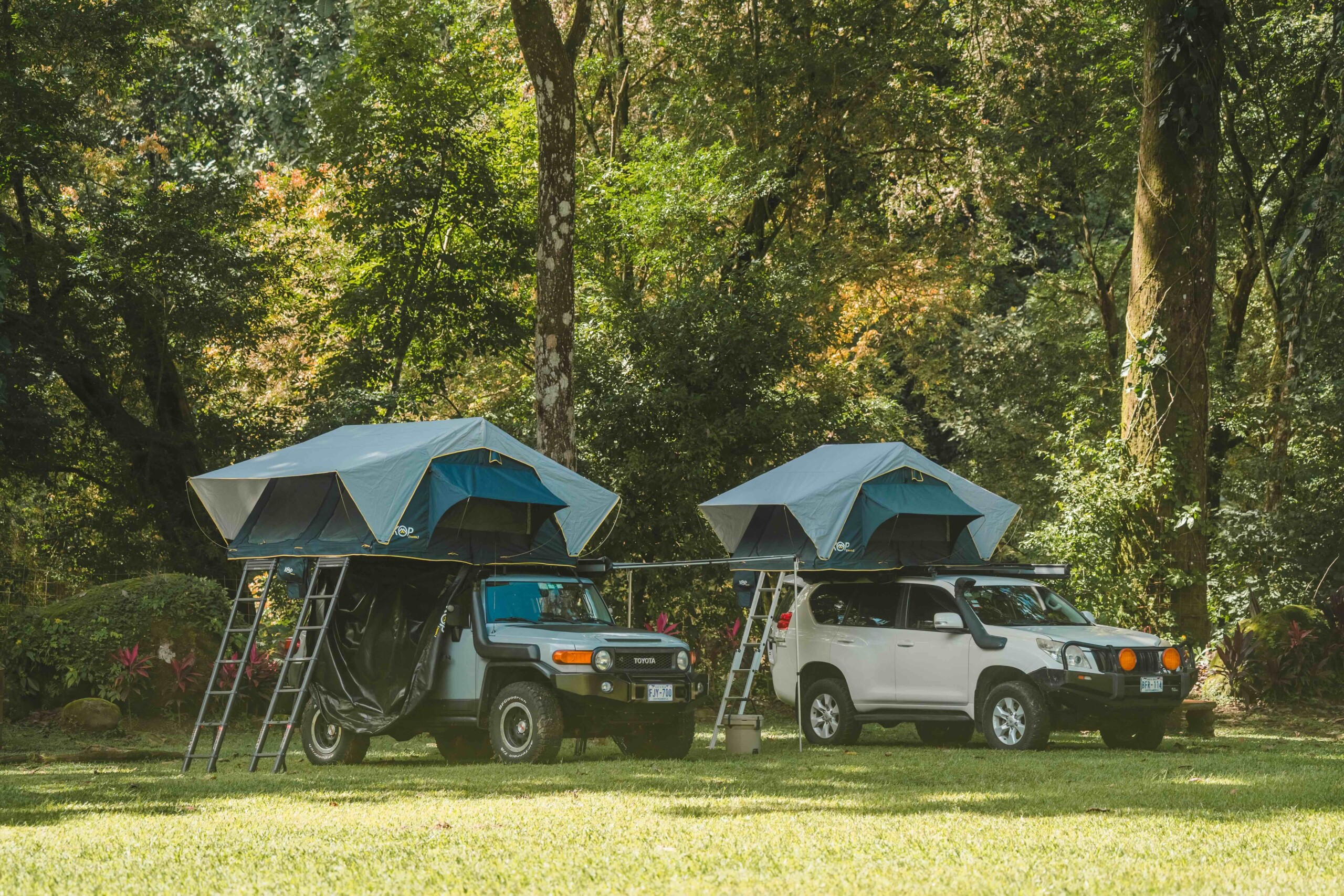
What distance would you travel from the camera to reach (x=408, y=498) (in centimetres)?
1229

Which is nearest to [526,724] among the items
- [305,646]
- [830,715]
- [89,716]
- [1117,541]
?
[305,646]

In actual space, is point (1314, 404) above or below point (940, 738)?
above

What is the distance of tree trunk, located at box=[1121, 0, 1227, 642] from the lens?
16.2m

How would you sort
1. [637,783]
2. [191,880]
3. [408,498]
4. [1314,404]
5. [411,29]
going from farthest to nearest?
[411,29]
[1314,404]
[408,498]
[637,783]
[191,880]

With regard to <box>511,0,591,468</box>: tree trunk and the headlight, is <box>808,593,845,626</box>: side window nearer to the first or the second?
the headlight

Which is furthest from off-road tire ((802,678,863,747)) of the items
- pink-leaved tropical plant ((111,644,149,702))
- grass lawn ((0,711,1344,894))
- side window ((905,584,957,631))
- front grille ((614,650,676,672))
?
pink-leaved tropical plant ((111,644,149,702))

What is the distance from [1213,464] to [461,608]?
51.7 feet

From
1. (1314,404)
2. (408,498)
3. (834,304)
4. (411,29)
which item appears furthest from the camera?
(834,304)

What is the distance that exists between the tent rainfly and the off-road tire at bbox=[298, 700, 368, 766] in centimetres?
161

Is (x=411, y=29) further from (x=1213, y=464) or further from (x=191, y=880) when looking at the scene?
(x=191, y=880)

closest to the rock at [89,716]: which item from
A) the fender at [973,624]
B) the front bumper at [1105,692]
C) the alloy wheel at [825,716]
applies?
the alloy wheel at [825,716]

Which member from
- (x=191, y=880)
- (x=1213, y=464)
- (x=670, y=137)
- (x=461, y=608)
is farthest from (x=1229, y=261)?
(x=191, y=880)

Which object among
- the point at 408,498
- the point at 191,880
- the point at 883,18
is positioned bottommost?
the point at 191,880

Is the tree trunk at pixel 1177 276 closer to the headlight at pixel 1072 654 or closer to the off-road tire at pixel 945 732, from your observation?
the off-road tire at pixel 945 732
